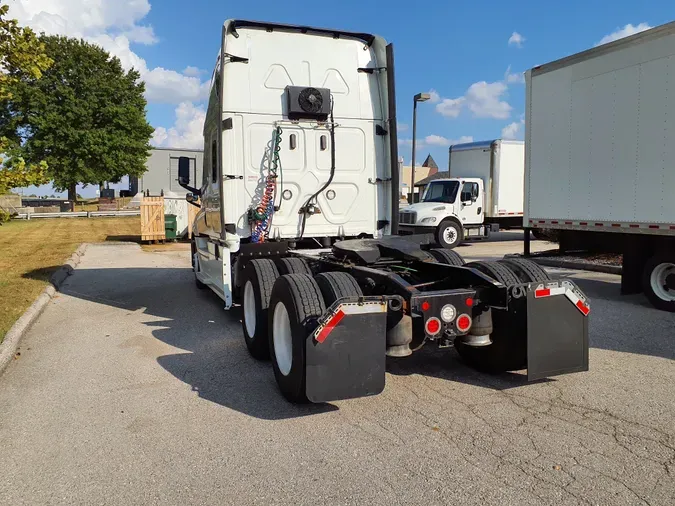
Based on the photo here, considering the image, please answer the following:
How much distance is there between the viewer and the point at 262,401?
14.5 feet

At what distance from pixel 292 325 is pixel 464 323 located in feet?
4.43

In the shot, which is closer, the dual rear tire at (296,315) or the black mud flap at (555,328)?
the dual rear tire at (296,315)

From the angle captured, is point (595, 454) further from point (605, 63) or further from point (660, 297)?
point (605, 63)

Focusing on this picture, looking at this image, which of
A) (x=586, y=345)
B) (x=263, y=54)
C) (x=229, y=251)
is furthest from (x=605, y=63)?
(x=229, y=251)

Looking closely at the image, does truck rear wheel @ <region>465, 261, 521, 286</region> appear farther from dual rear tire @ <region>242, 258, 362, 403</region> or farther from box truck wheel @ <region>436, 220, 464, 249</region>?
box truck wheel @ <region>436, 220, 464, 249</region>

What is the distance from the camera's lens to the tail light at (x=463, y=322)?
4.27m

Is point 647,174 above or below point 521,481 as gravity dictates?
above

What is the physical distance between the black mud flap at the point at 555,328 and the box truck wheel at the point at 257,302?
8.14ft

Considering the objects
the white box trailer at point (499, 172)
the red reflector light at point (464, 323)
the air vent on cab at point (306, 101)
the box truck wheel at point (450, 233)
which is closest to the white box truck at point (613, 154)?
the air vent on cab at point (306, 101)

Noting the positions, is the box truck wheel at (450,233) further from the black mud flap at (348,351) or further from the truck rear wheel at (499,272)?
the black mud flap at (348,351)

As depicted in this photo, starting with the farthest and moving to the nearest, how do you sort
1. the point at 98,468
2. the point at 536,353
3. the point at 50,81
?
the point at 50,81 → the point at 536,353 → the point at 98,468

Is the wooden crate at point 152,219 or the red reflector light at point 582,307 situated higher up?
the wooden crate at point 152,219

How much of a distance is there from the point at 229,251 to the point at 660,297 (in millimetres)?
6319

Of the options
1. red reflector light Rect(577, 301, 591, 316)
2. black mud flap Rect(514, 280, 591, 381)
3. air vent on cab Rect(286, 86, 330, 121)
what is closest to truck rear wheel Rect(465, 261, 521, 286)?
black mud flap Rect(514, 280, 591, 381)
